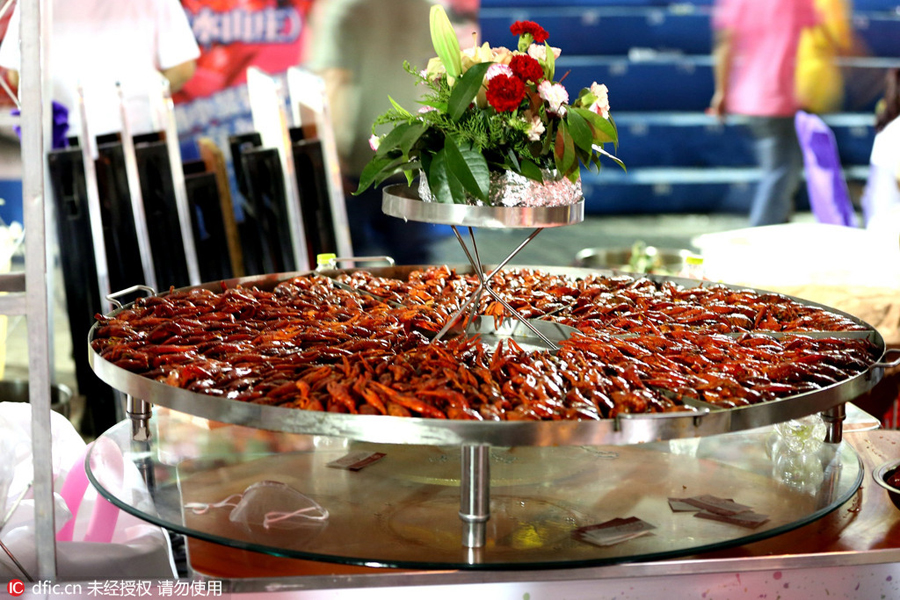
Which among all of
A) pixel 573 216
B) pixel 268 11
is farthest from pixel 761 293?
pixel 268 11

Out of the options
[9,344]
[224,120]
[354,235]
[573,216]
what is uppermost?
[224,120]

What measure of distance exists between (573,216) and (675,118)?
442cm

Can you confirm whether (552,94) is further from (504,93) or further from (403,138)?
(403,138)

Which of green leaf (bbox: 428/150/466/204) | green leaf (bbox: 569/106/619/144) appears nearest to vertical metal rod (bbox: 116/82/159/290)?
green leaf (bbox: 428/150/466/204)

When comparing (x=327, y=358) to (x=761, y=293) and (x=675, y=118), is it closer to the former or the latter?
(x=761, y=293)

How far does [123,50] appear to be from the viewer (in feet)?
16.6

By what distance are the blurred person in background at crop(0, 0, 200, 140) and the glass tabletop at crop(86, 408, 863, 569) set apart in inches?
112

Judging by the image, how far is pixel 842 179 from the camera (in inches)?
249

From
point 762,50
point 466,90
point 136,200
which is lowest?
point 136,200

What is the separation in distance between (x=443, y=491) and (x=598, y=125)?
37.8 inches

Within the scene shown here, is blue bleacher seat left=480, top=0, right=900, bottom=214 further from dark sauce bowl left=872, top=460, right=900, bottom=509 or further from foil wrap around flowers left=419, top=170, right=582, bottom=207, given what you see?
dark sauce bowl left=872, top=460, right=900, bottom=509

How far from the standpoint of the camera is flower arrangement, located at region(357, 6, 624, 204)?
83.7 inches

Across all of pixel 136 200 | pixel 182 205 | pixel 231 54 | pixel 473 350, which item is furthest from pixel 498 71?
pixel 231 54

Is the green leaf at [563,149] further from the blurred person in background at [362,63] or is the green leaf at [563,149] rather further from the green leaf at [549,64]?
the blurred person in background at [362,63]
